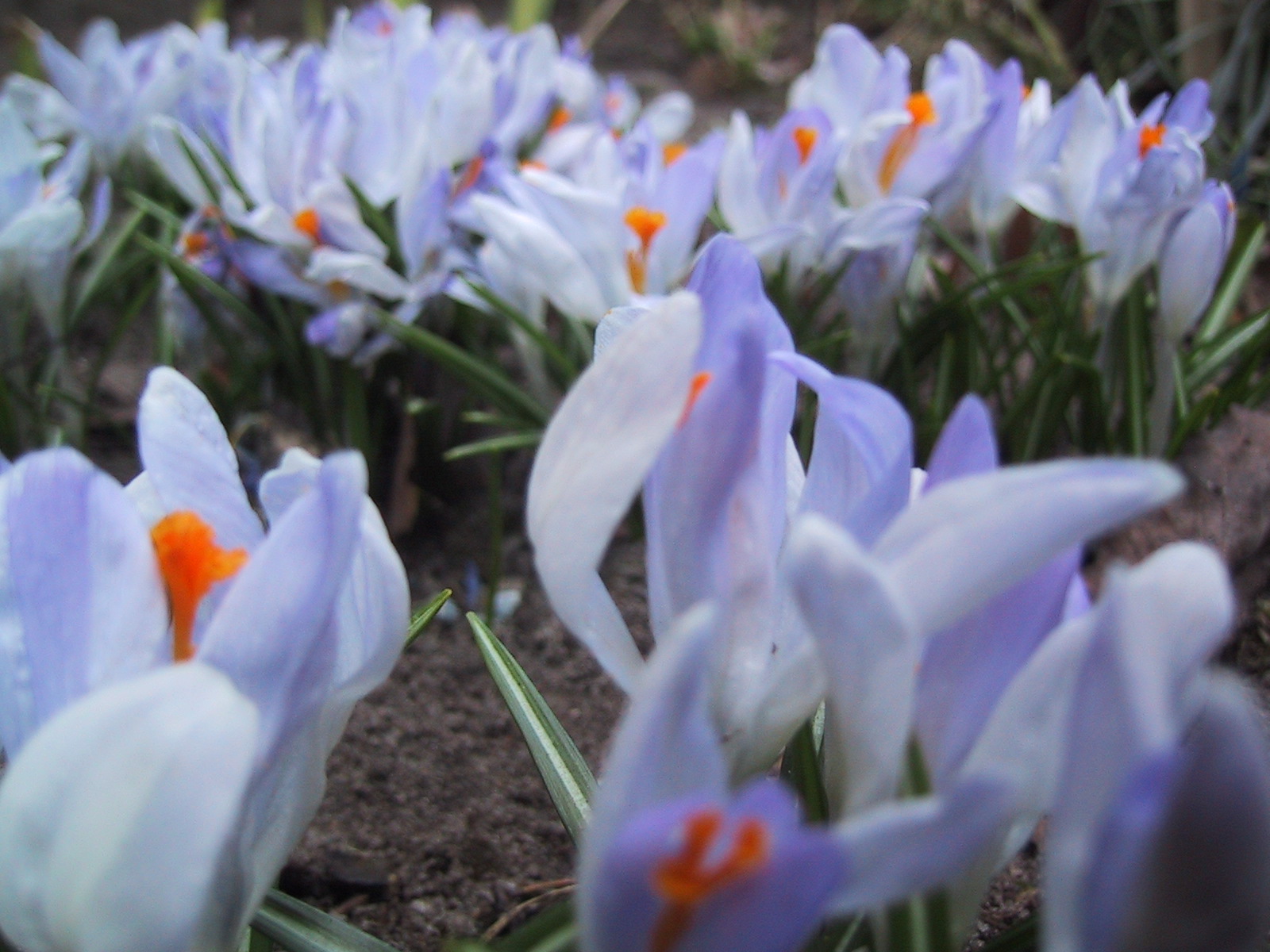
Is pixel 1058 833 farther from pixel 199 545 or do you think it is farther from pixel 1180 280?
pixel 1180 280

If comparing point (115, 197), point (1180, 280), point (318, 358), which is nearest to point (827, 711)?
point (1180, 280)

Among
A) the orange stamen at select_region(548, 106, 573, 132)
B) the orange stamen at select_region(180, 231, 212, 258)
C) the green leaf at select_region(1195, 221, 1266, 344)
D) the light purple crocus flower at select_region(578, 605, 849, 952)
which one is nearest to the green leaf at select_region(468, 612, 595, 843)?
the light purple crocus flower at select_region(578, 605, 849, 952)

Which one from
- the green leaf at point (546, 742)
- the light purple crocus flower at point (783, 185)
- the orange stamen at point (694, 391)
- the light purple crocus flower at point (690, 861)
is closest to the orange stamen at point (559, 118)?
the light purple crocus flower at point (783, 185)

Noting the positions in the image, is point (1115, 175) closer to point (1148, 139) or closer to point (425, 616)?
point (1148, 139)

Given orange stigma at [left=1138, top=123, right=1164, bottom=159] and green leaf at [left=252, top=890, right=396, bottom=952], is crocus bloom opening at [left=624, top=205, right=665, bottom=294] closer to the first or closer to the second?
orange stigma at [left=1138, top=123, right=1164, bottom=159]

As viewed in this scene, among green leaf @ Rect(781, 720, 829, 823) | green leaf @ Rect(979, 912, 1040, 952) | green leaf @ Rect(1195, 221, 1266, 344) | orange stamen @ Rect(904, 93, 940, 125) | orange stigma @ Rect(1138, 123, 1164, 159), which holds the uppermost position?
orange stamen @ Rect(904, 93, 940, 125)

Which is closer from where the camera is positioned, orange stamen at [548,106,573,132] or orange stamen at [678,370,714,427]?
orange stamen at [678,370,714,427]

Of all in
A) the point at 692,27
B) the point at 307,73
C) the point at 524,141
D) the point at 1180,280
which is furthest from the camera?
the point at 692,27

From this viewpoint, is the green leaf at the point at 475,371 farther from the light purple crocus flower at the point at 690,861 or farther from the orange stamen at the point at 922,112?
the light purple crocus flower at the point at 690,861
